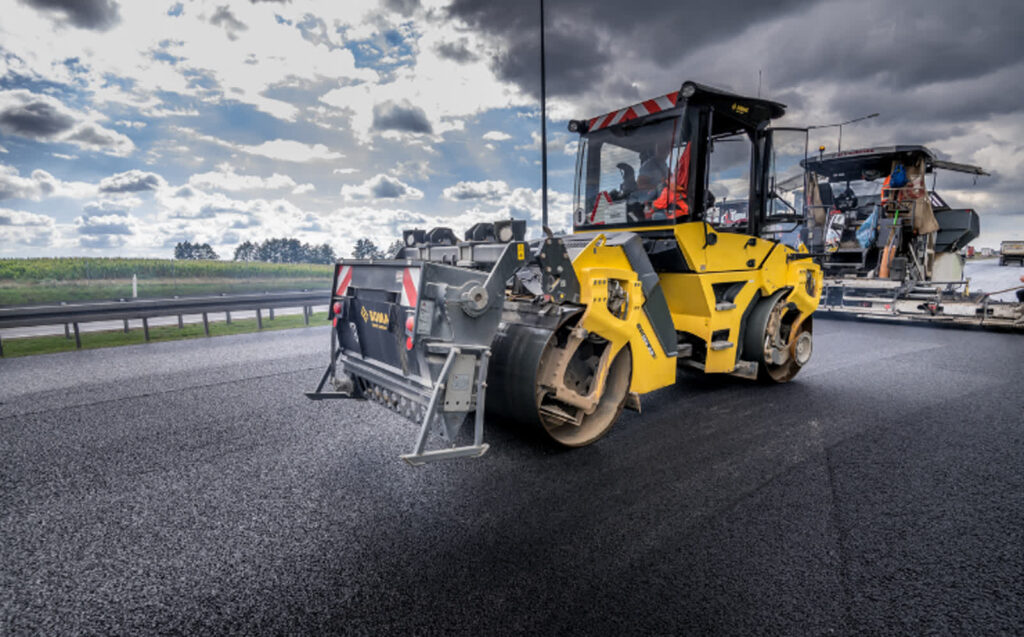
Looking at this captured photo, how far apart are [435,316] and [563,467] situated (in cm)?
135

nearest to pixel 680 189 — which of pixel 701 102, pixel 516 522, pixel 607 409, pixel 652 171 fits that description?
pixel 652 171

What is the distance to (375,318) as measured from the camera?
11.9 feet

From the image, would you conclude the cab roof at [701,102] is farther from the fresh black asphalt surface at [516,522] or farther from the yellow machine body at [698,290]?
the fresh black asphalt surface at [516,522]

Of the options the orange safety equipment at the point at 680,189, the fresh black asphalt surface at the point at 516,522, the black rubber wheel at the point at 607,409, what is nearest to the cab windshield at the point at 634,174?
the orange safety equipment at the point at 680,189

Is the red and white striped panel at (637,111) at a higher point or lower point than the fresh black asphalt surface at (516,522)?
higher

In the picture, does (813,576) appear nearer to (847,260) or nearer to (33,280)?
(847,260)

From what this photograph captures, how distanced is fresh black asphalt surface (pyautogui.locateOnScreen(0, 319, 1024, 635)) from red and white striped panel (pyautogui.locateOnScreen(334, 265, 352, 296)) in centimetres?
114

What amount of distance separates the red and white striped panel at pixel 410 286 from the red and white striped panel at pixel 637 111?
9.68 ft

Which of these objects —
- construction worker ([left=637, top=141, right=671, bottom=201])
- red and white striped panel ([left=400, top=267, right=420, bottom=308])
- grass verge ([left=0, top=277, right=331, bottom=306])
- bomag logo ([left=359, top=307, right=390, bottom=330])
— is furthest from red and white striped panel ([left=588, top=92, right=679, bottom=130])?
grass verge ([left=0, top=277, right=331, bottom=306])

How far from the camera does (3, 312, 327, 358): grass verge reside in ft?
27.1

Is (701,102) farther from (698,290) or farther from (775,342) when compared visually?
(775,342)

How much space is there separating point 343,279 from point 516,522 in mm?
2339

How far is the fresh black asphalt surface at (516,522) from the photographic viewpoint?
6.72ft

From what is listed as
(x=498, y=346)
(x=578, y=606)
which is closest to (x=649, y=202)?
(x=498, y=346)
